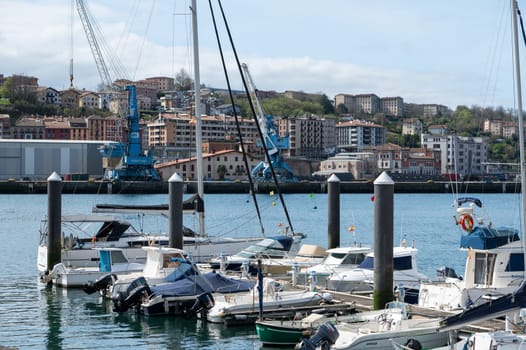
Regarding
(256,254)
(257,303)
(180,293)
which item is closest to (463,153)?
(256,254)

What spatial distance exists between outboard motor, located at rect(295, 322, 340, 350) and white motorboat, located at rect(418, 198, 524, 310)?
4143mm

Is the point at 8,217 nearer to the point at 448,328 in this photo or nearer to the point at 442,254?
the point at 442,254

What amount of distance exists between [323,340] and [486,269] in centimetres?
527

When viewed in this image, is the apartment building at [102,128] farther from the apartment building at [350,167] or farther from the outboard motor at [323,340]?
the outboard motor at [323,340]

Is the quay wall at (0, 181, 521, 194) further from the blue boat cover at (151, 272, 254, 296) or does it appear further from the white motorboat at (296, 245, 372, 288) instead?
the blue boat cover at (151, 272, 254, 296)

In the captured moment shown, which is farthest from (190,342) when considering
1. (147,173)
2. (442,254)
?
(147,173)

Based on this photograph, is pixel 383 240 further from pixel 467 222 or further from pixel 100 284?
pixel 100 284

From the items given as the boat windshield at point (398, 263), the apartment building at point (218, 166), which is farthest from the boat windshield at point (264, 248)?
the apartment building at point (218, 166)

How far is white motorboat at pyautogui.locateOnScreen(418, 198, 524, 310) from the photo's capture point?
21.5m

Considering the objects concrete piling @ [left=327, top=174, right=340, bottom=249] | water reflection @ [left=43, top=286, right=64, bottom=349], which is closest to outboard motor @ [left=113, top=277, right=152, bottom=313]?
water reflection @ [left=43, top=286, right=64, bottom=349]

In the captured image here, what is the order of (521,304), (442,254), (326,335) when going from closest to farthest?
(521,304)
(326,335)
(442,254)

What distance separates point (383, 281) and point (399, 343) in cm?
308

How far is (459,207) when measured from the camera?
23.8m

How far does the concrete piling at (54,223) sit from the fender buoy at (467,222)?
1491 centimetres
